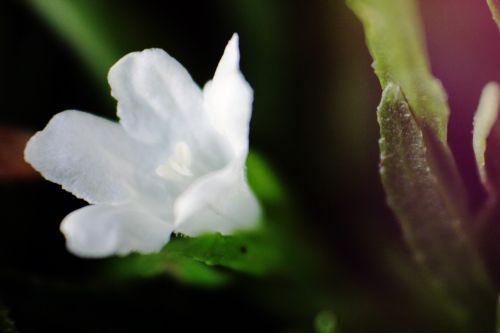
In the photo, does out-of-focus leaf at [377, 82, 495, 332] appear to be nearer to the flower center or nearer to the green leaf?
the green leaf

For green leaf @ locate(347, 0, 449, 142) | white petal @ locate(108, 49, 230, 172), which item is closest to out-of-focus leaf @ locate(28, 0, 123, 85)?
white petal @ locate(108, 49, 230, 172)

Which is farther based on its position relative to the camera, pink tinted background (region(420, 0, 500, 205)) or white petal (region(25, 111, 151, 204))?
pink tinted background (region(420, 0, 500, 205))

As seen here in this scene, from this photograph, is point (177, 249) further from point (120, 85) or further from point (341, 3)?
point (341, 3)

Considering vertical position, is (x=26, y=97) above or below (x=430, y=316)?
above

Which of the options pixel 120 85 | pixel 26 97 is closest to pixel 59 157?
pixel 120 85

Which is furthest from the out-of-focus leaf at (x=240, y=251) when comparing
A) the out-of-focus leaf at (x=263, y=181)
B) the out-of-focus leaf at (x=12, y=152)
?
the out-of-focus leaf at (x=12, y=152)

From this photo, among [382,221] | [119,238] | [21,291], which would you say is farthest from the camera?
[382,221]

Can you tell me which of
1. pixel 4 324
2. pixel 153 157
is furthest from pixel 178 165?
pixel 4 324

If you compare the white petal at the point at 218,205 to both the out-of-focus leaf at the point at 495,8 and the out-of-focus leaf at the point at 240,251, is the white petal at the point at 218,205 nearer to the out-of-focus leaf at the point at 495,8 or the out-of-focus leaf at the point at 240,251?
the out-of-focus leaf at the point at 240,251
